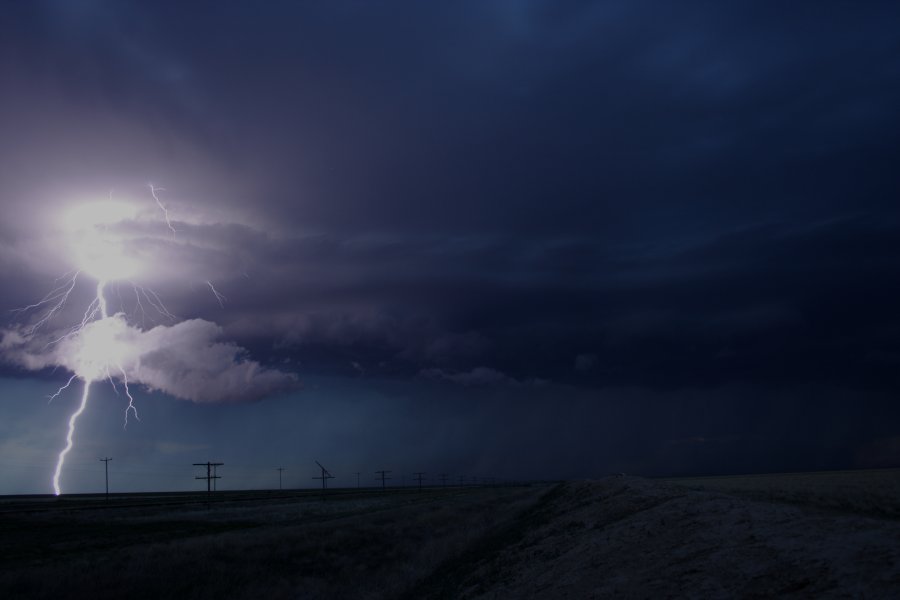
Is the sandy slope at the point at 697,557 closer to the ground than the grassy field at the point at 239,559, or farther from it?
farther from it

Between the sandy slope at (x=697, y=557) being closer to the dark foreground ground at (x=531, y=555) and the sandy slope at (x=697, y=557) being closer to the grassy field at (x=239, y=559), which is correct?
the dark foreground ground at (x=531, y=555)

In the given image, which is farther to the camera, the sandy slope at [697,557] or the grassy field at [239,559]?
the grassy field at [239,559]

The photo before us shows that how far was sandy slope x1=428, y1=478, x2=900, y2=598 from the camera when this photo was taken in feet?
29.1

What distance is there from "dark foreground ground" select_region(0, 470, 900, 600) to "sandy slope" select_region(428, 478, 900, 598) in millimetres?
43

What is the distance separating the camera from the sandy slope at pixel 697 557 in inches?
349

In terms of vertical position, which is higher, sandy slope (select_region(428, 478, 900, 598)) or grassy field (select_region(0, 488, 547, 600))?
sandy slope (select_region(428, 478, 900, 598))

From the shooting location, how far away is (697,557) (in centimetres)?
1204

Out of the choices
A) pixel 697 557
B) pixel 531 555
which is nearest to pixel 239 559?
pixel 531 555

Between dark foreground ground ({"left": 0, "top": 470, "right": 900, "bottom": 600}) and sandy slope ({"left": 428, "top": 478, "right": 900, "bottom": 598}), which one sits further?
dark foreground ground ({"left": 0, "top": 470, "right": 900, "bottom": 600})

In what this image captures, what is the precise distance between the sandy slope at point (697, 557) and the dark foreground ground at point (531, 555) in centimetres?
4

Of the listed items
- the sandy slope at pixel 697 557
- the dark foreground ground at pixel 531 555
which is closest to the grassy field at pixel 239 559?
the dark foreground ground at pixel 531 555

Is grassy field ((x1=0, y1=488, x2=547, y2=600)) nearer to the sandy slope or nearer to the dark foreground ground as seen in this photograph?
the dark foreground ground

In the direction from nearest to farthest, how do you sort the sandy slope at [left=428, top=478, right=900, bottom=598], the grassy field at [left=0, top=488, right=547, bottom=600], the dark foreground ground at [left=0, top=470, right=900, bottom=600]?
the sandy slope at [left=428, top=478, right=900, bottom=598]
the dark foreground ground at [left=0, top=470, right=900, bottom=600]
the grassy field at [left=0, top=488, right=547, bottom=600]

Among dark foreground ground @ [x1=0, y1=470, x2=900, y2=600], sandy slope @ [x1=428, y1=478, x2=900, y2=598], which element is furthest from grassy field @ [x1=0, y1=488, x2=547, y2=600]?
sandy slope @ [x1=428, y1=478, x2=900, y2=598]
